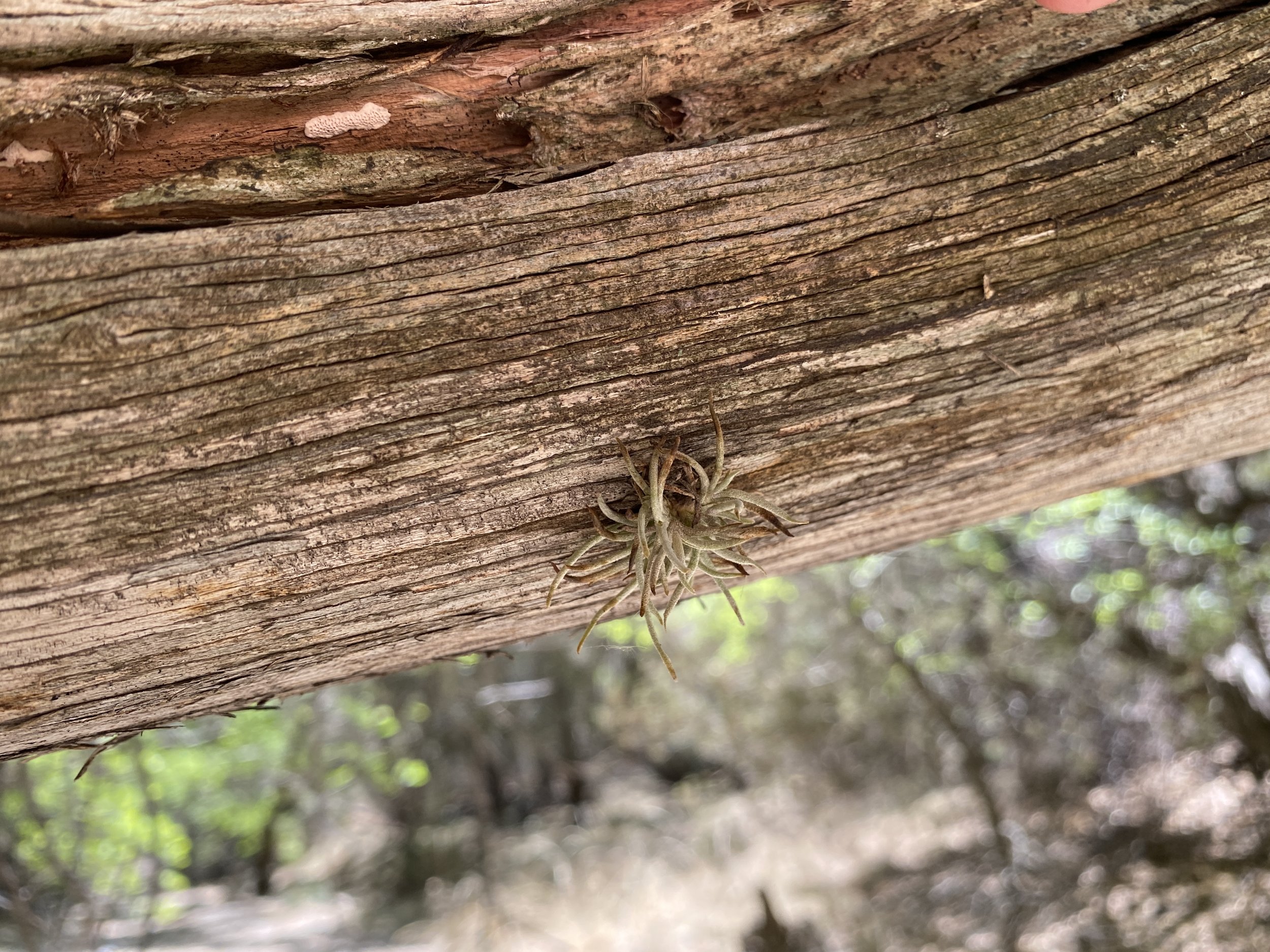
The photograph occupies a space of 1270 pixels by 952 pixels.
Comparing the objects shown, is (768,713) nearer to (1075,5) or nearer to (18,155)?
(1075,5)

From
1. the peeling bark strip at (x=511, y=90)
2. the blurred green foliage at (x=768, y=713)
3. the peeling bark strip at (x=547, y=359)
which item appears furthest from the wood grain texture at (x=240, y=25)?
the blurred green foliage at (x=768, y=713)

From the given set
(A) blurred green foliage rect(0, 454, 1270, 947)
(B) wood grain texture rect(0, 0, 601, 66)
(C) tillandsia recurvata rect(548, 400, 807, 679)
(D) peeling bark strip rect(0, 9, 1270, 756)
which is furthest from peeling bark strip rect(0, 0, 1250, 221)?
(A) blurred green foliage rect(0, 454, 1270, 947)

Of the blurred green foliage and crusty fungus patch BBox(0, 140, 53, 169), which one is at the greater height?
the blurred green foliage

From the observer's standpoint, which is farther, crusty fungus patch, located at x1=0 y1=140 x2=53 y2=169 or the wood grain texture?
crusty fungus patch, located at x1=0 y1=140 x2=53 y2=169

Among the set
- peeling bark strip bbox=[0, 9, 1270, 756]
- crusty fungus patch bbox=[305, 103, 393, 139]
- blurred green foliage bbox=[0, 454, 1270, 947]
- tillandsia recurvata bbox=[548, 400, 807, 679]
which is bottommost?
tillandsia recurvata bbox=[548, 400, 807, 679]

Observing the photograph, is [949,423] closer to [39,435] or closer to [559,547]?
[559,547]

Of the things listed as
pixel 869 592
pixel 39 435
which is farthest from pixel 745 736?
pixel 39 435

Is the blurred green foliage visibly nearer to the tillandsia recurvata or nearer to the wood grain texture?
the tillandsia recurvata

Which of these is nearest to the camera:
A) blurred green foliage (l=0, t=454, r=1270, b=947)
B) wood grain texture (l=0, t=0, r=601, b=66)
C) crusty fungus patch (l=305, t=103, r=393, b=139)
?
wood grain texture (l=0, t=0, r=601, b=66)
